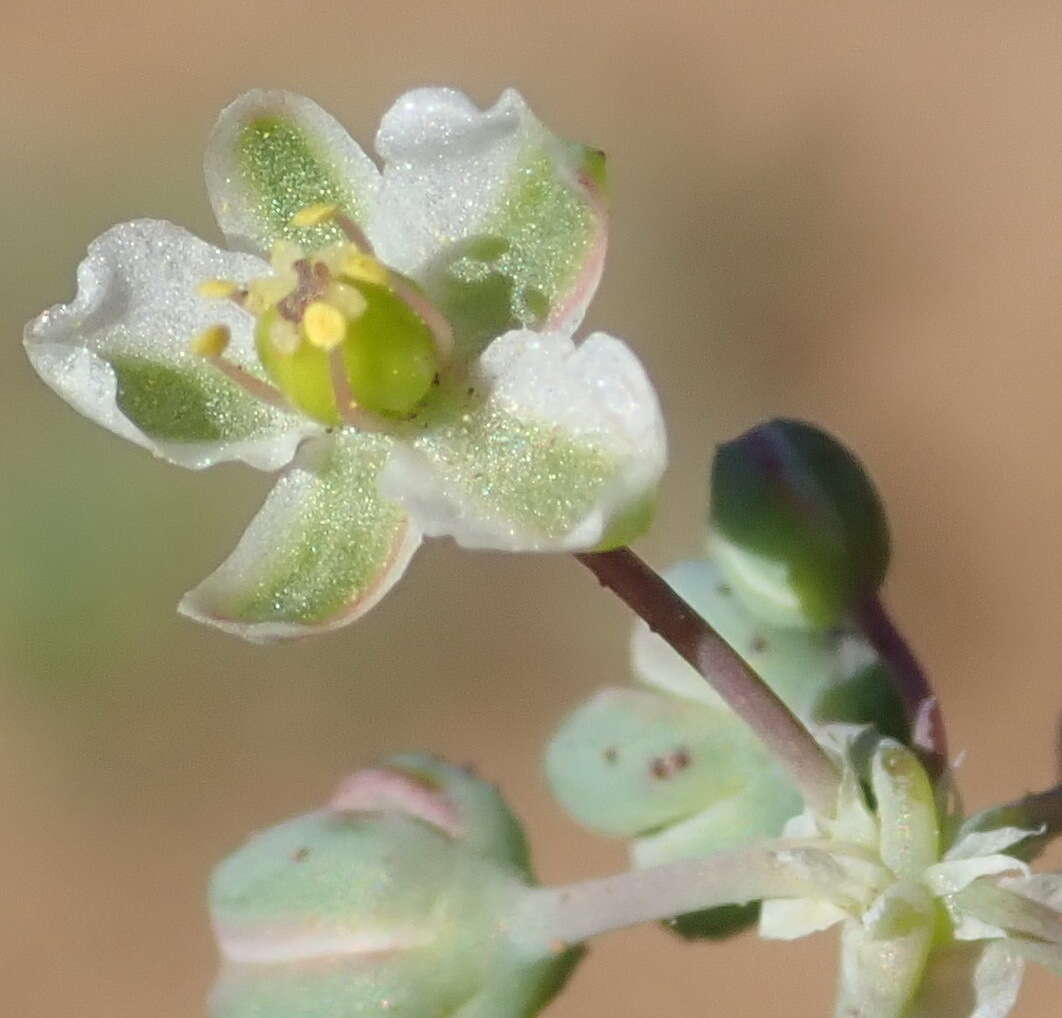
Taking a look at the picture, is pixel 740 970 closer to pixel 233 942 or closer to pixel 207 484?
pixel 207 484

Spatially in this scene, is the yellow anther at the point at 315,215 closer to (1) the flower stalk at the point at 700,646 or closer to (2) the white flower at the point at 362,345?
(2) the white flower at the point at 362,345

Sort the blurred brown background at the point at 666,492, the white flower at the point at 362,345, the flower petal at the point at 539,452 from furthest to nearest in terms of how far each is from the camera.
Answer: the blurred brown background at the point at 666,492, the white flower at the point at 362,345, the flower petal at the point at 539,452

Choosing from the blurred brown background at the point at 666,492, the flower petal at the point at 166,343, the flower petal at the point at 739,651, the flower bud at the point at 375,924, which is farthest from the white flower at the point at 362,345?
the blurred brown background at the point at 666,492

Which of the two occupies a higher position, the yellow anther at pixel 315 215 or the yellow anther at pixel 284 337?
the yellow anther at pixel 315 215

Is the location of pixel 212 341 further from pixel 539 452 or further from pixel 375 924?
pixel 375 924

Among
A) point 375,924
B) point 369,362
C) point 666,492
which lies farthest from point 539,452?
point 666,492

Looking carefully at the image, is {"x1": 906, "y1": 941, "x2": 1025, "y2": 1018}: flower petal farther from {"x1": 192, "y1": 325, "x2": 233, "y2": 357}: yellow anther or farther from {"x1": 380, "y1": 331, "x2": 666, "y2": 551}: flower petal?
{"x1": 192, "y1": 325, "x2": 233, "y2": 357}: yellow anther
